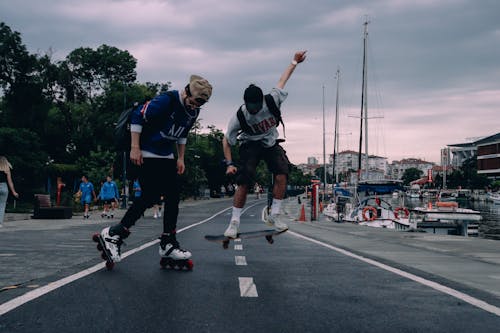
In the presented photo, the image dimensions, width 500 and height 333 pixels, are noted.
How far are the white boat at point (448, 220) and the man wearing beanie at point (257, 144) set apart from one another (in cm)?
2085

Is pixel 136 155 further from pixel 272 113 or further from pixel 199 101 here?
pixel 272 113

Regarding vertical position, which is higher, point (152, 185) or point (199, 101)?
point (199, 101)

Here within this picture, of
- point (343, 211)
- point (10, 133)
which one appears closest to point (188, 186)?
point (10, 133)

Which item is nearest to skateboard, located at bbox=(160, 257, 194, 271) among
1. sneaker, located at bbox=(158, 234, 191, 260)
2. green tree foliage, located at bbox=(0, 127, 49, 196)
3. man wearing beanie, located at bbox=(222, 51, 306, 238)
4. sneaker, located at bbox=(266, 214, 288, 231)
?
sneaker, located at bbox=(158, 234, 191, 260)

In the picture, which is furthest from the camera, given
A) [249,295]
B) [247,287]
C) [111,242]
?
[111,242]

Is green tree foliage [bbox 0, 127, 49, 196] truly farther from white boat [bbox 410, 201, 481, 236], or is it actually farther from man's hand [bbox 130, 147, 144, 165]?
man's hand [bbox 130, 147, 144, 165]

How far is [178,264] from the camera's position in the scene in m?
5.66

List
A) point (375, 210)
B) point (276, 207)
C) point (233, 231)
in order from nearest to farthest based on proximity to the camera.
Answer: point (233, 231) < point (276, 207) < point (375, 210)

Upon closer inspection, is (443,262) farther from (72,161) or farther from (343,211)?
(72,161)

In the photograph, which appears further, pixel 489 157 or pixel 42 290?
pixel 489 157

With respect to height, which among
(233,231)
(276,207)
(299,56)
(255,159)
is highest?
(299,56)

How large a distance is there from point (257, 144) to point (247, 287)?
93.6 inches

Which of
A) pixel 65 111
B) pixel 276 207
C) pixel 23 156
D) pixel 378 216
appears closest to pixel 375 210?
pixel 378 216

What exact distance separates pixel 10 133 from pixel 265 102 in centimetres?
4003
